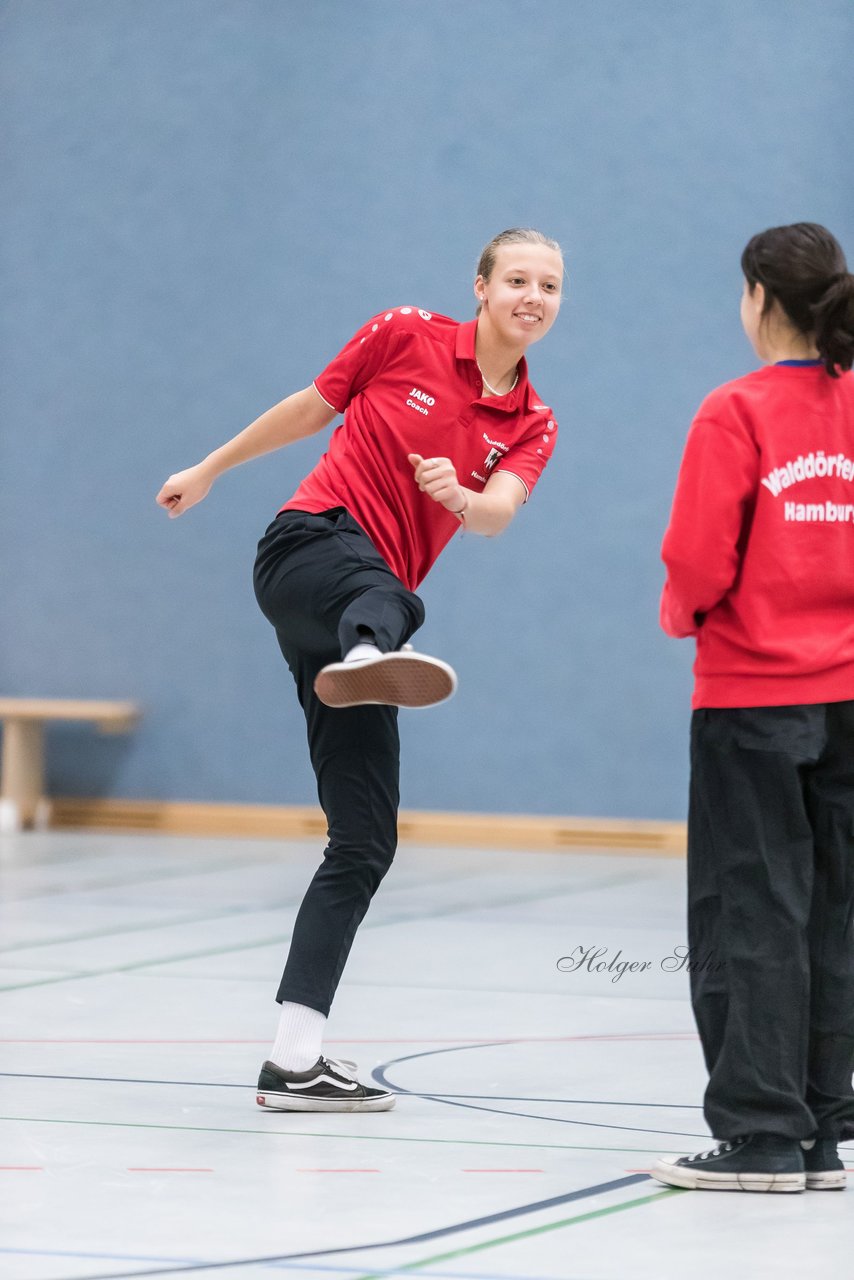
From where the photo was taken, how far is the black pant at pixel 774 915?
249 centimetres

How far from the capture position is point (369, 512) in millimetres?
3203

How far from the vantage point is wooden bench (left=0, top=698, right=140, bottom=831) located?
8.37 m

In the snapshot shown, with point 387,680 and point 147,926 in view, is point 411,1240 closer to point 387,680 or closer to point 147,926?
point 387,680

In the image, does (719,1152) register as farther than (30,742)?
No

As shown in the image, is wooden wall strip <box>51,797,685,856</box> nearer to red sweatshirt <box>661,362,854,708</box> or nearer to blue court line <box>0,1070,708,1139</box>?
blue court line <box>0,1070,708,1139</box>

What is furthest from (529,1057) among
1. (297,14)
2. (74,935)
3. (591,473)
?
(297,14)

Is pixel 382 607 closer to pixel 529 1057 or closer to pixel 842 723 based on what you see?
pixel 842 723

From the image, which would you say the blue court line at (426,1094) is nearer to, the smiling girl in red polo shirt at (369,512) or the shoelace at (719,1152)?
the smiling girl in red polo shirt at (369,512)

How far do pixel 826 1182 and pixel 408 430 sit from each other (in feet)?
4.56

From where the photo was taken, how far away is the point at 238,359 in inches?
331

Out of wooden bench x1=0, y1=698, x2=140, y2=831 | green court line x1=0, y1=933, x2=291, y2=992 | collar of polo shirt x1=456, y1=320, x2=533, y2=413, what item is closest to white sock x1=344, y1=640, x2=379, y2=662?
collar of polo shirt x1=456, y1=320, x2=533, y2=413

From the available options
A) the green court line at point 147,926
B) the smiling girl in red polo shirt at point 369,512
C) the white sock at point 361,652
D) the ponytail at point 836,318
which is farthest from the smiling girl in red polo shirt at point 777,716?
the green court line at point 147,926

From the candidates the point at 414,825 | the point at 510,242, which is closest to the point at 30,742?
the point at 414,825

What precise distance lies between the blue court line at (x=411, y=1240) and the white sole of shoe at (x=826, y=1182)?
0.22 m
